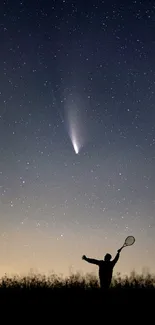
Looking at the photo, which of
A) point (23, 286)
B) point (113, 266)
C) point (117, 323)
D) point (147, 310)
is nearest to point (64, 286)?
point (23, 286)

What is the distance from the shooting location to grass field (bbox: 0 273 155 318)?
9045 mm

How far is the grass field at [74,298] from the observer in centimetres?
904

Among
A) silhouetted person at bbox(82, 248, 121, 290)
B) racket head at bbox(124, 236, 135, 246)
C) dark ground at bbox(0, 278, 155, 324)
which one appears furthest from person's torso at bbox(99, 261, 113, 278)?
racket head at bbox(124, 236, 135, 246)

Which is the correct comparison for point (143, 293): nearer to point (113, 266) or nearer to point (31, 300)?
point (113, 266)

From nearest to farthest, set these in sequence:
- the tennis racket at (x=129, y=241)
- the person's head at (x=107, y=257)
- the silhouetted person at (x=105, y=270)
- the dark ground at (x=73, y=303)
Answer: the dark ground at (x=73, y=303) < the silhouetted person at (x=105, y=270) < the person's head at (x=107, y=257) < the tennis racket at (x=129, y=241)

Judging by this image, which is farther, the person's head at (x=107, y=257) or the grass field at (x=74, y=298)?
the person's head at (x=107, y=257)

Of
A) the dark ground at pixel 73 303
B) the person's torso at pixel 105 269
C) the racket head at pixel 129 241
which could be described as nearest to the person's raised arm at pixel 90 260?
the person's torso at pixel 105 269

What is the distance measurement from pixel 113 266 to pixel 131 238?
1796 millimetres

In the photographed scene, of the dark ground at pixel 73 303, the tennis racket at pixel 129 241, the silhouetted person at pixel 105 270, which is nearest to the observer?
the dark ground at pixel 73 303

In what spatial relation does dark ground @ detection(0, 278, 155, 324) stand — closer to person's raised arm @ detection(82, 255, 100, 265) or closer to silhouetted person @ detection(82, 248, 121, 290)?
silhouetted person @ detection(82, 248, 121, 290)

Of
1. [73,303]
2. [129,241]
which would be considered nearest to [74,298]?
[73,303]

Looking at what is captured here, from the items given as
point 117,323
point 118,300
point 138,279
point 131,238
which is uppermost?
point 131,238

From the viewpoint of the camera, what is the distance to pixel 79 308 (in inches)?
375

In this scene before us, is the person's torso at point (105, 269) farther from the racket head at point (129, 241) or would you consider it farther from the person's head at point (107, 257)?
the racket head at point (129, 241)
